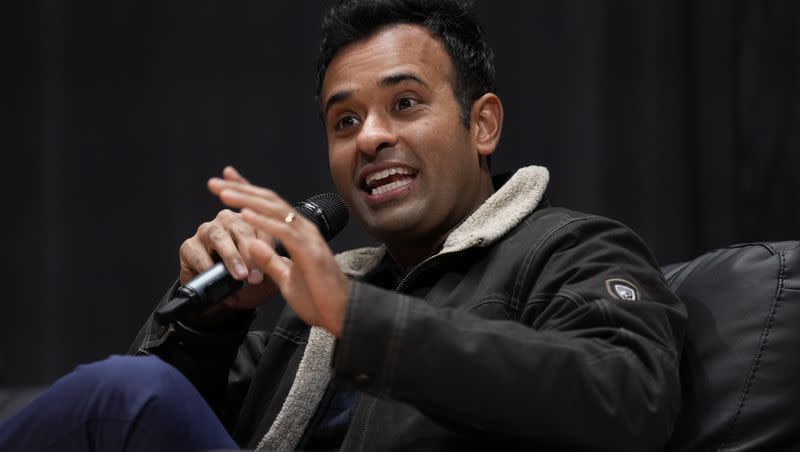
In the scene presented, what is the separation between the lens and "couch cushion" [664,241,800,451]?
1207mm

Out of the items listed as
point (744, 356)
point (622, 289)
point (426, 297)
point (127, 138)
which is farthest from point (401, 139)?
point (127, 138)

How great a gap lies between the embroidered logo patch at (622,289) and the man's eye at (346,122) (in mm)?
563

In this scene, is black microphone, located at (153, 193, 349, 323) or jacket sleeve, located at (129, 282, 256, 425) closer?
black microphone, located at (153, 193, 349, 323)

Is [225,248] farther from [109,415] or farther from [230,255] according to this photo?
[109,415]

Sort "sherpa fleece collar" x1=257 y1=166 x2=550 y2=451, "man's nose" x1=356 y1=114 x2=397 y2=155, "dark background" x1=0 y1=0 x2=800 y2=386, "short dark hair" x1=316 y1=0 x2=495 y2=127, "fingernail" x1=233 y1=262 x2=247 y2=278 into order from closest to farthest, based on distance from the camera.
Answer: "fingernail" x1=233 y1=262 x2=247 y2=278 → "sherpa fleece collar" x1=257 y1=166 x2=550 y2=451 → "man's nose" x1=356 y1=114 x2=397 y2=155 → "short dark hair" x1=316 y1=0 x2=495 y2=127 → "dark background" x1=0 y1=0 x2=800 y2=386

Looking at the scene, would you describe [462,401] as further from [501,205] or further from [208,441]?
[501,205]

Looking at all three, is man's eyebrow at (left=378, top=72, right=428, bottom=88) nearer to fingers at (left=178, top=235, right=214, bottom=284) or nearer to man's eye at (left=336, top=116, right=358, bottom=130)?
man's eye at (left=336, top=116, right=358, bottom=130)

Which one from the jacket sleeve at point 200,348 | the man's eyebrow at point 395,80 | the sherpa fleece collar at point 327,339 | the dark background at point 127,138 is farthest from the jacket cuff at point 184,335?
the dark background at point 127,138

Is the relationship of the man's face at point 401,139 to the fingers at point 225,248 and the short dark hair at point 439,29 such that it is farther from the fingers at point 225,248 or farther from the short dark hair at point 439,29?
the fingers at point 225,248

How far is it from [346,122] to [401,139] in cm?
12

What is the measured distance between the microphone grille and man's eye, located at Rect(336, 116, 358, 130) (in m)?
0.12

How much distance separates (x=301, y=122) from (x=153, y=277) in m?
0.54

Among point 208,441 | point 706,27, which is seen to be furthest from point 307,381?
point 706,27

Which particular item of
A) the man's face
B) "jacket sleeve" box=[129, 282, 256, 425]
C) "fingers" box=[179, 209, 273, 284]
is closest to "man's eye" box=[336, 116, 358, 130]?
the man's face
